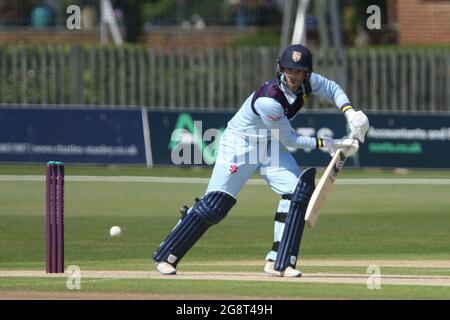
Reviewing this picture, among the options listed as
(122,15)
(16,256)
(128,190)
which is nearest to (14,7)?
(122,15)

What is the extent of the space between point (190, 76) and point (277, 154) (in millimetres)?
19158

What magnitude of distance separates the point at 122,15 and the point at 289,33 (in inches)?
472

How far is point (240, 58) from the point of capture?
104ft

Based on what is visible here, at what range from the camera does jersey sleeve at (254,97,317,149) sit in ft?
41.2

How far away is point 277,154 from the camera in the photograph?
1289cm

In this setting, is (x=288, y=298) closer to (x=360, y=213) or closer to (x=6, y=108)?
(x=360, y=213)

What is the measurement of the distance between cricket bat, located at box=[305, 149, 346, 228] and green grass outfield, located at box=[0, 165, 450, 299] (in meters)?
0.60

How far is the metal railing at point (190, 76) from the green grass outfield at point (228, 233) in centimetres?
341

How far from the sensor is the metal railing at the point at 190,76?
1226 inches

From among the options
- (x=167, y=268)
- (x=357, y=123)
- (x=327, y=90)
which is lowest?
(x=167, y=268)

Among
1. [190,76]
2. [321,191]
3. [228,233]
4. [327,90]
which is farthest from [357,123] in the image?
[190,76]

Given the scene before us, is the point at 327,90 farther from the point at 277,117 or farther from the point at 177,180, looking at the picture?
the point at 177,180

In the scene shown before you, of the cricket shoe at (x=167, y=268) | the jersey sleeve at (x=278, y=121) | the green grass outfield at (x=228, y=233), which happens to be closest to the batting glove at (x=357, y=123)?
the jersey sleeve at (x=278, y=121)

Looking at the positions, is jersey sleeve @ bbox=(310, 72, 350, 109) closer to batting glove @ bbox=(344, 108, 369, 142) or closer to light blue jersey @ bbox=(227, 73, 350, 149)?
light blue jersey @ bbox=(227, 73, 350, 149)
